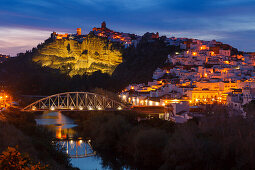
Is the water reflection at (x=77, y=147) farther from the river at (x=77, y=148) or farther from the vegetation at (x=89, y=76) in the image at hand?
the vegetation at (x=89, y=76)

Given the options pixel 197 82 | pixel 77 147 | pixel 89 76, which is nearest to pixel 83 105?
pixel 77 147

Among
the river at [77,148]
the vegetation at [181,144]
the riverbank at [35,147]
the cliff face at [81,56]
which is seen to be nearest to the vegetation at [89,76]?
the cliff face at [81,56]

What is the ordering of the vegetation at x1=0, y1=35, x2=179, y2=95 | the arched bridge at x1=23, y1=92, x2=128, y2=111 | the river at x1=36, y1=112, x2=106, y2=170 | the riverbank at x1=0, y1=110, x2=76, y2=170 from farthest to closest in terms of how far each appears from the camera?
the vegetation at x1=0, y1=35, x2=179, y2=95, the arched bridge at x1=23, y1=92, x2=128, y2=111, the river at x1=36, y1=112, x2=106, y2=170, the riverbank at x1=0, y1=110, x2=76, y2=170

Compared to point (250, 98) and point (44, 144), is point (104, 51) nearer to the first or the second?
point (250, 98)

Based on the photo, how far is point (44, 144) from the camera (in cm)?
1750

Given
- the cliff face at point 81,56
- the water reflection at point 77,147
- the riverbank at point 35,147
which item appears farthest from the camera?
the cliff face at point 81,56

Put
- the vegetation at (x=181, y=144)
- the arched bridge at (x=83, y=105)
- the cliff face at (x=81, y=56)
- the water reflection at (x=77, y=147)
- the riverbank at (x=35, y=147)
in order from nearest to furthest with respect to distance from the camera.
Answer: the riverbank at (x=35, y=147)
the vegetation at (x=181, y=144)
the water reflection at (x=77, y=147)
the arched bridge at (x=83, y=105)
the cliff face at (x=81, y=56)

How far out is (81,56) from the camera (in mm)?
83750

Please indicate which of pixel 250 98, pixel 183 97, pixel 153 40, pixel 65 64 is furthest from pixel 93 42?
pixel 250 98

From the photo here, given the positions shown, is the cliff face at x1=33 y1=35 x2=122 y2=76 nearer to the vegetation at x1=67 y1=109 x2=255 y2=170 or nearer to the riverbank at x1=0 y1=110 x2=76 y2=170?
the vegetation at x1=67 y1=109 x2=255 y2=170

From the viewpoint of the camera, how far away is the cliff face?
77.4m

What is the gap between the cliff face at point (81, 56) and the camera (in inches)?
3049

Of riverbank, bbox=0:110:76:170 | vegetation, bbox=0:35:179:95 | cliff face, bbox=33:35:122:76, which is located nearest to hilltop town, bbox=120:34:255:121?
vegetation, bbox=0:35:179:95

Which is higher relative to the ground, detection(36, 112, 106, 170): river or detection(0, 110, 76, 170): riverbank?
detection(0, 110, 76, 170): riverbank
